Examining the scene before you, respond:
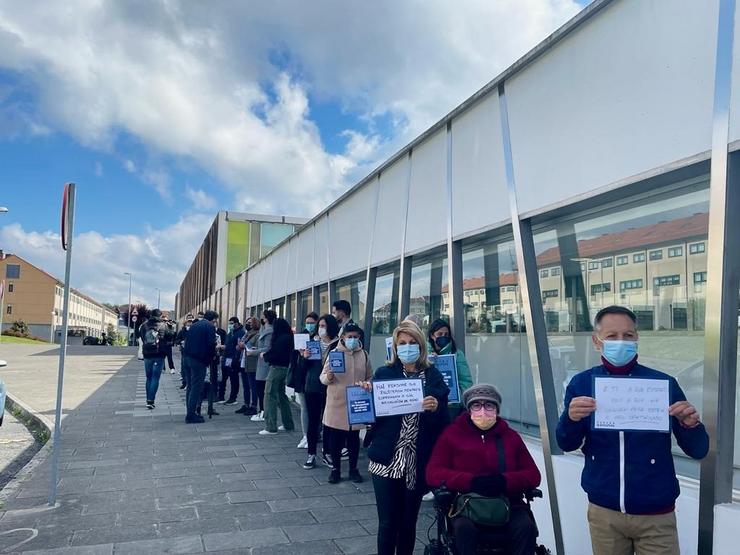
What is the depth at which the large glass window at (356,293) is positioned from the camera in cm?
956

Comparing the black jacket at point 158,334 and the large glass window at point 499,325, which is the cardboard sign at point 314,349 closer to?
the large glass window at point 499,325

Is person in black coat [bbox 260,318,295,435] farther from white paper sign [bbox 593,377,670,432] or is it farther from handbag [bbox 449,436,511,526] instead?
white paper sign [bbox 593,377,670,432]

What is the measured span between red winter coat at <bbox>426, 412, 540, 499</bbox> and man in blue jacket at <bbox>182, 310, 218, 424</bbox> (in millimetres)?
7170

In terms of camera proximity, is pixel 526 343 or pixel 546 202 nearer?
pixel 546 202

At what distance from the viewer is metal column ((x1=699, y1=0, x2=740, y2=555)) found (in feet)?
10.7

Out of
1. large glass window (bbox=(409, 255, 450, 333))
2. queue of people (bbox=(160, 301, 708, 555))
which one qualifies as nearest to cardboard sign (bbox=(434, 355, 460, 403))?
queue of people (bbox=(160, 301, 708, 555))

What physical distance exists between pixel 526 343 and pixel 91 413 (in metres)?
8.92

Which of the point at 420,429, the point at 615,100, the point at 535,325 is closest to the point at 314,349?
the point at 535,325

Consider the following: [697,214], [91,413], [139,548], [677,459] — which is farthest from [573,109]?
[91,413]

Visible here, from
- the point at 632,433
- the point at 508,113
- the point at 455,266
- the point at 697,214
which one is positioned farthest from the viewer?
the point at 455,266

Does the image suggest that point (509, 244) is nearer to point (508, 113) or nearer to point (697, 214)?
point (508, 113)

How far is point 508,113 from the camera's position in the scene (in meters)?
5.26

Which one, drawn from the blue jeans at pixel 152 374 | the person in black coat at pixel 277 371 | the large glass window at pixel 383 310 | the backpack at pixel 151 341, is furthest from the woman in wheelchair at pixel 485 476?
the blue jeans at pixel 152 374

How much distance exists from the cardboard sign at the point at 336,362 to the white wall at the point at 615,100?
242 cm
